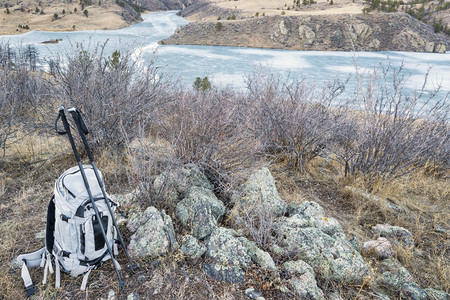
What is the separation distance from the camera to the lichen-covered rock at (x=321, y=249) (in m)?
2.38

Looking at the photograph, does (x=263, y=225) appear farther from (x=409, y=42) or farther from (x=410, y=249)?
(x=409, y=42)

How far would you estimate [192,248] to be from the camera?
7.82 feet

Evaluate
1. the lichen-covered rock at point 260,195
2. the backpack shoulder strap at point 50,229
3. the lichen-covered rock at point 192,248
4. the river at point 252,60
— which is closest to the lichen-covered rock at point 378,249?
the lichen-covered rock at point 260,195

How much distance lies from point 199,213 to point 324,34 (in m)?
43.4

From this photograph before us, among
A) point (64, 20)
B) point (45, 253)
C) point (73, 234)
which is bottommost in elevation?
point (45, 253)

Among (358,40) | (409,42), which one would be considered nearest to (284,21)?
(358,40)

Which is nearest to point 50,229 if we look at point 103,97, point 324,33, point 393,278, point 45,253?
point 45,253

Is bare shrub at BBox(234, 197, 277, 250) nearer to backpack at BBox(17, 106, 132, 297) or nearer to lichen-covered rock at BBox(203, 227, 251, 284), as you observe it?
lichen-covered rock at BBox(203, 227, 251, 284)

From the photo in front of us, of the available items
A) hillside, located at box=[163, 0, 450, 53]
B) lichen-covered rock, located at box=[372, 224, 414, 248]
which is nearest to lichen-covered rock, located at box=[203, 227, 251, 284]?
lichen-covered rock, located at box=[372, 224, 414, 248]

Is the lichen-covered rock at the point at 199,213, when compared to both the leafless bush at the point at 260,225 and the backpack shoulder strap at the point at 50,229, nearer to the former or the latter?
the leafless bush at the point at 260,225

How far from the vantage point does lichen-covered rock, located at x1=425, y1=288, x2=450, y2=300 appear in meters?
2.37

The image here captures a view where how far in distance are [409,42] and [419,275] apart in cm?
4578

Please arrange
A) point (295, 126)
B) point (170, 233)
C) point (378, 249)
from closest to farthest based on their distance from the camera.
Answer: point (170, 233)
point (378, 249)
point (295, 126)

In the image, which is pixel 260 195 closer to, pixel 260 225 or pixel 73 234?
pixel 260 225
